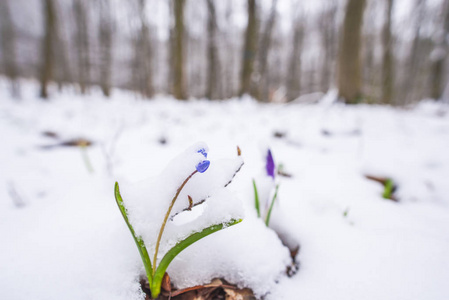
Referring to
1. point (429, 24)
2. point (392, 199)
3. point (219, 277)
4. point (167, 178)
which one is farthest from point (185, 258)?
point (429, 24)

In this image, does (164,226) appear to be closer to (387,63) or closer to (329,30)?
(387,63)

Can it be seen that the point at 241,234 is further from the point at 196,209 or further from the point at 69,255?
the point at 69,255

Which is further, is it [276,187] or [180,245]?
[276,187]

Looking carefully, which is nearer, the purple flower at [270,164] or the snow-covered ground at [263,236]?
the snow-covered ground at [263,236]

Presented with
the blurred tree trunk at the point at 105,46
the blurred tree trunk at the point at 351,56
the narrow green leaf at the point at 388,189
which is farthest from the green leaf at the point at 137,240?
the blurred tree trunk at the point at 105,46

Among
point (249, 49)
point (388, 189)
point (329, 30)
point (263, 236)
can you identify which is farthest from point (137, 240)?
point (329, 30)

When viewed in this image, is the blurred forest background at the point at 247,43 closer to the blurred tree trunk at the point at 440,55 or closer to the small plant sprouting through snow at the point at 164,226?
the blurred tree trunk at the point at 440,55

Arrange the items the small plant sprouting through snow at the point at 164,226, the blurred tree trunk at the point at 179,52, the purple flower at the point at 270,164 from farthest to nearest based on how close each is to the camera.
A: 1. the blurred tree trunk at the point at 179,52
2. the purple flower at the point at 270,164
3. the small plant sprouting through snow at the point at 164,226
